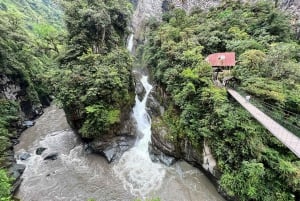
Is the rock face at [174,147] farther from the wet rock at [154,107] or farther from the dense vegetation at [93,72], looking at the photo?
the dense vegetation at [93,72]

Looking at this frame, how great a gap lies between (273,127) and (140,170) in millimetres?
9337

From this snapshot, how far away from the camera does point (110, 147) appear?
1597 cm

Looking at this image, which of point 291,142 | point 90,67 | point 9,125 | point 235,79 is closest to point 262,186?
point 291,142

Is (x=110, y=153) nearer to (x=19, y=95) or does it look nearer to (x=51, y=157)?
(x=51, y=157)

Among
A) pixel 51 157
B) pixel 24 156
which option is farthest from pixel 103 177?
pixel 24 156

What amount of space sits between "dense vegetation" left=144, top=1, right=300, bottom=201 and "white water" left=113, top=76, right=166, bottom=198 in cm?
264

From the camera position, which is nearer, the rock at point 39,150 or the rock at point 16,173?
the rock at point 16,173

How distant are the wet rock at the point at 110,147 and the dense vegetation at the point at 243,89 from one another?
411 centimetres

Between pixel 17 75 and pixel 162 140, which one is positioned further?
pixel 17 75

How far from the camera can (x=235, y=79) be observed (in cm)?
1532

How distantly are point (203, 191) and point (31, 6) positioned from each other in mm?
77730

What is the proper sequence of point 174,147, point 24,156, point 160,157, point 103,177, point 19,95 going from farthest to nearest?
point 19,95 → point 24,156 → point 160,157 → point 174,147 → point 103,177

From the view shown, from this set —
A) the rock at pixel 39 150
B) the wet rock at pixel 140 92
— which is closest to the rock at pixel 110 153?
the rock at pixel 39 150

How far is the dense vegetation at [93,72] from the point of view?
49.6ft
